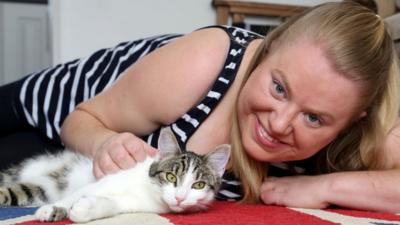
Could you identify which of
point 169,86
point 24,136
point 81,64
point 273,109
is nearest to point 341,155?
point 273,109

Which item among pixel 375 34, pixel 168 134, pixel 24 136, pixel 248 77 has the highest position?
pixel 375 34

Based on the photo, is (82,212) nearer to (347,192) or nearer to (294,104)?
(294,104)

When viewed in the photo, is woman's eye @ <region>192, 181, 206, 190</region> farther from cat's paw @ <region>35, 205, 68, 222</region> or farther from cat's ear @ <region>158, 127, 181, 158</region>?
cat's paw @ <region>35, 205, 68, 222</region>

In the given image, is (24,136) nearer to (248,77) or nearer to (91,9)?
(248,77)

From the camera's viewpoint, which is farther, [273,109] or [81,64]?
[81,64]

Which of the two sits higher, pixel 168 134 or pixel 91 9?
pixel 91 9

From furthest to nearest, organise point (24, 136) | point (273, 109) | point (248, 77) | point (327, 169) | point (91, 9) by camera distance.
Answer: point (91, 9)
point (24, 136)
point (327, 169)
point (248, 77)
point (273, 109)

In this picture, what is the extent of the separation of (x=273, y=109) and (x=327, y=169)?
1.03 ft

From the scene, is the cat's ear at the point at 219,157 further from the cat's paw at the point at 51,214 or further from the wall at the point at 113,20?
the wall at the point at 113,20

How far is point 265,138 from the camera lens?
1.03 m

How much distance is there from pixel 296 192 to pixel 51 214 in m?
0.55

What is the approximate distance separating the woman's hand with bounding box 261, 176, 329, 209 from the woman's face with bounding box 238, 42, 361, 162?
7 centimetres

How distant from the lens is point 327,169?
1208 mm

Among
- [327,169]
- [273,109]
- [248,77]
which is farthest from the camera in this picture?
[327,169]
